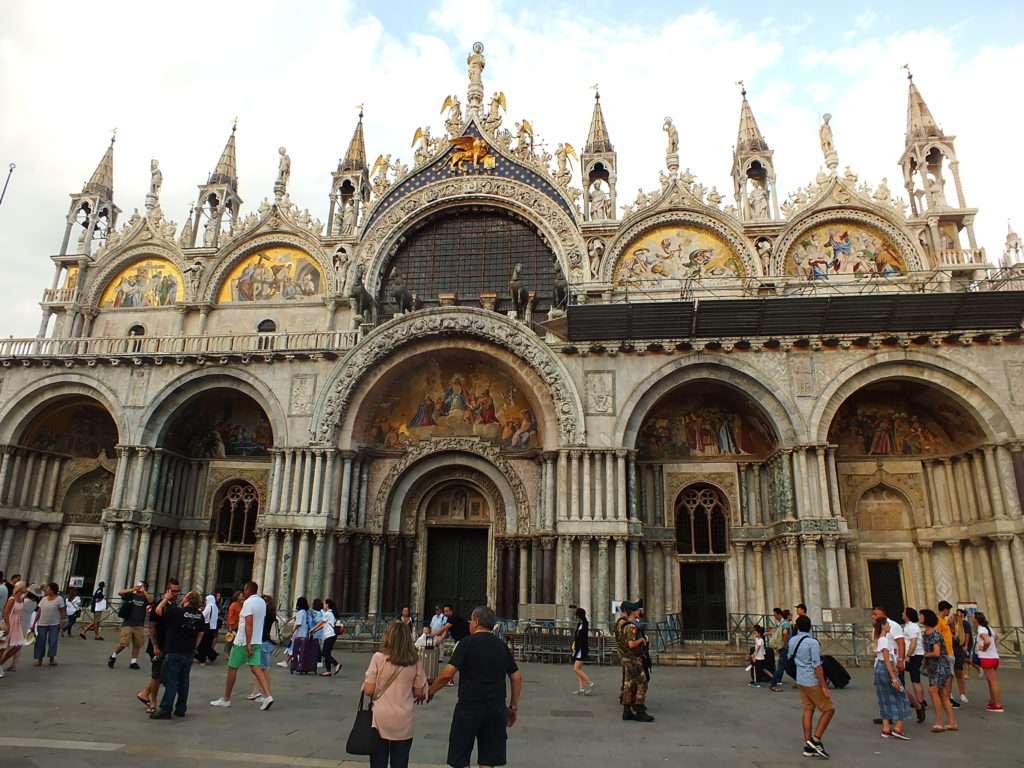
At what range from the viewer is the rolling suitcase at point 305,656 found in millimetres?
14336

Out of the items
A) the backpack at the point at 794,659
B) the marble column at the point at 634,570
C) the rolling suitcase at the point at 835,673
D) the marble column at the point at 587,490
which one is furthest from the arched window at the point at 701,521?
the backpack at the point at 794,659

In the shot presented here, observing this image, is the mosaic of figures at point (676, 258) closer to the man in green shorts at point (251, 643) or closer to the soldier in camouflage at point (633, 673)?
the soldier in camouflage at point (633, 673)

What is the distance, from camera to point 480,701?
584 cm

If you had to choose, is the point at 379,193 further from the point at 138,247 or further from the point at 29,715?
the point at 29,715

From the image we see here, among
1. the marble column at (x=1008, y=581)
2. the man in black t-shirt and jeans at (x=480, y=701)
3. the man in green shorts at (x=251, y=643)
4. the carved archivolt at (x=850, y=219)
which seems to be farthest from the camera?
the carved archivolt at (x=850, y=219)

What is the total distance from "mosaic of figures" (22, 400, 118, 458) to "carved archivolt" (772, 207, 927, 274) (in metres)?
26.0

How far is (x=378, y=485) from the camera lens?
77.4 ft

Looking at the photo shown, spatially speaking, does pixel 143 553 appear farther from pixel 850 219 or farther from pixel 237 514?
pixel 850 219

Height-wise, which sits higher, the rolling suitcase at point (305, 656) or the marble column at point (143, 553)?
the marble column at point (143, 553)

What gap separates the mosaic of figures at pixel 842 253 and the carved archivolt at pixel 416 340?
10.3 metres


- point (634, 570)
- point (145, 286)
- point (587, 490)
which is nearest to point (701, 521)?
point (634, 570)

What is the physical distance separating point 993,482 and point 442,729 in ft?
60.8

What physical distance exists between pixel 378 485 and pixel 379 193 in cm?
1195

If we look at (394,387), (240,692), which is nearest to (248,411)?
(394,387)
